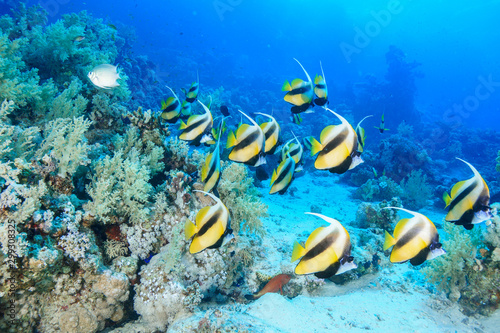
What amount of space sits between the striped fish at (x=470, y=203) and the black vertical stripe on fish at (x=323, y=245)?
1.21m

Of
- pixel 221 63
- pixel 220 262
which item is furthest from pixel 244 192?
pixel 221 63

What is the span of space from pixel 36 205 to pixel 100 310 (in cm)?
Answer: 132

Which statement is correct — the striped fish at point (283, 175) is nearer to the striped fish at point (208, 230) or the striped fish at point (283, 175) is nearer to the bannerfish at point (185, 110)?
the striped fish at point (208, 230)

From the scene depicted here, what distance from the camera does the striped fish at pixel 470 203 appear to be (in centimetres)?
196

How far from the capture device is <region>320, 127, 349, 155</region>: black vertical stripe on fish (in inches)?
67.3

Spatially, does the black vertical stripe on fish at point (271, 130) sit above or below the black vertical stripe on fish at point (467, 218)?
below

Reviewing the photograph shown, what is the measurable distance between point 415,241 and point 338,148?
915 millimetres

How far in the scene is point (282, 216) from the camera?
6.72 m

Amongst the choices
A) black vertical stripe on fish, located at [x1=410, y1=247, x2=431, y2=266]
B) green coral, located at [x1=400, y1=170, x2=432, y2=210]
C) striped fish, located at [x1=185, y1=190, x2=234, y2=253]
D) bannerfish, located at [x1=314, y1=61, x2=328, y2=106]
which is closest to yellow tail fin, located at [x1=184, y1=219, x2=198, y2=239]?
striped fish, located at [x1=185, y1=190, x2=234, y2=253]

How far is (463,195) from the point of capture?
202cm

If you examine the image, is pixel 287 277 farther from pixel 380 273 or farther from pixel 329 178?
pixel 329 178

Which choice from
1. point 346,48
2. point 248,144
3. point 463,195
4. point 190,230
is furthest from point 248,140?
point 346,48

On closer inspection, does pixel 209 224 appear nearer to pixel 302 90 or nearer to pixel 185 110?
pixel 302 90

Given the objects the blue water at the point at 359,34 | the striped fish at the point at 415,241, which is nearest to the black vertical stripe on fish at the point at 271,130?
the striped fish at the point at 415,241
